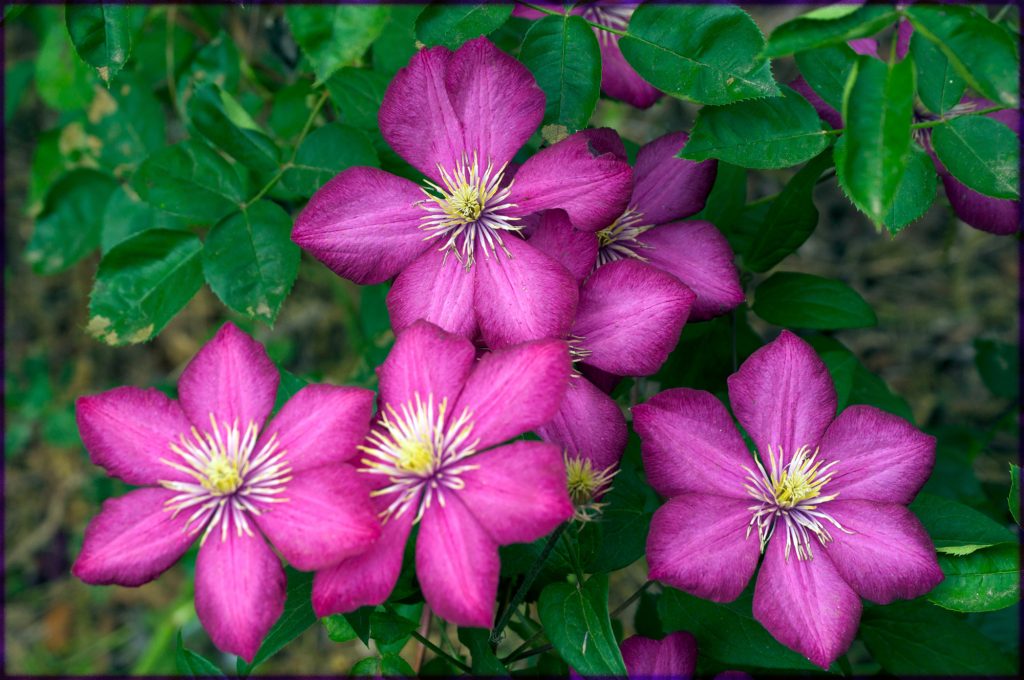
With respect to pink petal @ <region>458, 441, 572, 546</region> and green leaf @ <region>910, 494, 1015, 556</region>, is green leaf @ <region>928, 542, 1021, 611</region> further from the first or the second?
pink petal @ <region>458, 441, 572, 546</region>

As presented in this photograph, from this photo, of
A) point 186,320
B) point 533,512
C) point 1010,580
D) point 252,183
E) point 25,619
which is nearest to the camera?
point 533,512

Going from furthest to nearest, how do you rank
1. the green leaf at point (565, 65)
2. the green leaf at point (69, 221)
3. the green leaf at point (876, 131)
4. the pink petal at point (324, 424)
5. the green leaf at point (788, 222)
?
the green leaf at point (69, 221), the green leaf at point (788, 222), the green leaf at point (565, 65), the pink petal at point (324, 424), the green leaf at point (876, 131)

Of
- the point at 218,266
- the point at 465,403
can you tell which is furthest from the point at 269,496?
the point at 218,266

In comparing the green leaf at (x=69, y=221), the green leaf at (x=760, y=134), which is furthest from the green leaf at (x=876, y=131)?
the green leaf at (x=69, y=221)

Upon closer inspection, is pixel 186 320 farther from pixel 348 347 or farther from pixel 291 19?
pixel 291 19

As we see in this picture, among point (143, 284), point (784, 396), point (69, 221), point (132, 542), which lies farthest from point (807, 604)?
point (69, 221)

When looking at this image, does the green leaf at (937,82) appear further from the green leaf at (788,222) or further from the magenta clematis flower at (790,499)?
the magenta clematis flower at (790,499)
